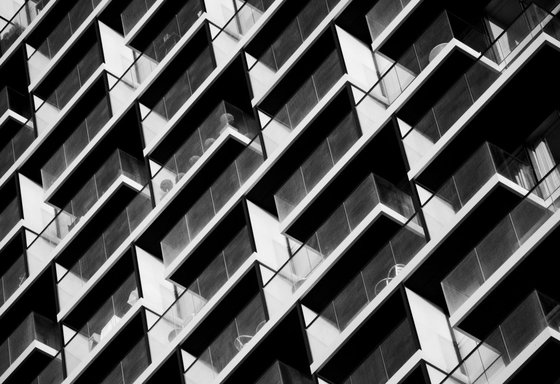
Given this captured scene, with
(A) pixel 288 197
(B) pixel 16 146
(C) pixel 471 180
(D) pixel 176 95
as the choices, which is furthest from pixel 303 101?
(B) pixel 16 146

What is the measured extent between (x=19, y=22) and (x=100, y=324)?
1488 centimetres

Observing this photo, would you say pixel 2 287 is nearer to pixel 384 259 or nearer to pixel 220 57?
pixel 220 57

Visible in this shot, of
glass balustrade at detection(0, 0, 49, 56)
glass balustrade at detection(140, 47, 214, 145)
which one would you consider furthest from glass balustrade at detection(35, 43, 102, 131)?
glass balustrade at detection(140, 47, 214, 145)

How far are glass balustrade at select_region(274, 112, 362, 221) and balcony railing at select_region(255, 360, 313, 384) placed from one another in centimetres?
379

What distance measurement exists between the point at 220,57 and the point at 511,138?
10.5 metres

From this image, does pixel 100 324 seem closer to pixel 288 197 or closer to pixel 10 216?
pixel 288 197

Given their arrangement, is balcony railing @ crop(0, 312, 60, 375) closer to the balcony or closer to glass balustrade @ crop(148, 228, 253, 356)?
glass balustrade @ crop(148, 228, 253, 356)

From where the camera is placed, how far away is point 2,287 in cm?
4428

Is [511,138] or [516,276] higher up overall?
[511,138]

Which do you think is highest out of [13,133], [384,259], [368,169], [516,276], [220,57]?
[13,133]

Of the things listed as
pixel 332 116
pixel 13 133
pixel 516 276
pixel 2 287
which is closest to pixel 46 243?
pixel 2 287

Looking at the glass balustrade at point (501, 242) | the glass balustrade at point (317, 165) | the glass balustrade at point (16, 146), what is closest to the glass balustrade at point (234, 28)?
the glass balustrade at point (317, 165)

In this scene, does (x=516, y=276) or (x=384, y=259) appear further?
(x=384, y=259)

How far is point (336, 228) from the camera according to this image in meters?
35.3
